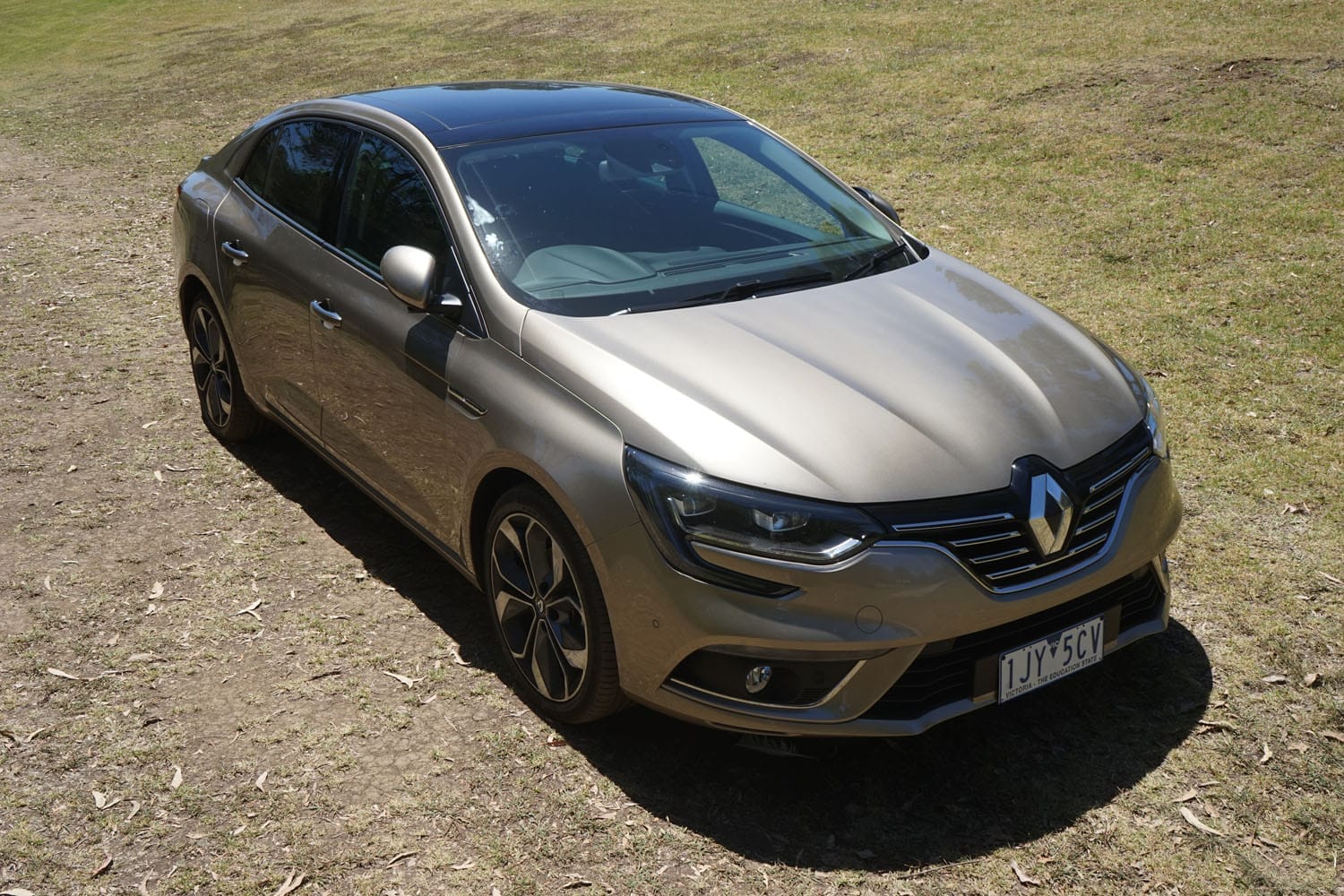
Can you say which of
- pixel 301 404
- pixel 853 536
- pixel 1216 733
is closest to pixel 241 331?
pixel 301 404

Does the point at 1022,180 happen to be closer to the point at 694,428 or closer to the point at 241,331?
the point at 241,331

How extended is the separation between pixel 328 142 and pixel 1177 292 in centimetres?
534

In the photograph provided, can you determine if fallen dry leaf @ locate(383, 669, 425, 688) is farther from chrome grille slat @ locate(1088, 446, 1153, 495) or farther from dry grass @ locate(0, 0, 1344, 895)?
chrome grille slat @ locate(1088, 446, 1153, 495)

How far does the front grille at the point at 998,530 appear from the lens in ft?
11.7

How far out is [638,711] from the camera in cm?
439

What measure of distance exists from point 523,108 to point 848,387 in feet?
6.94

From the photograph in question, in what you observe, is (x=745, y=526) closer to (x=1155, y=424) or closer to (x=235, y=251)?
(x=1155, y=424)

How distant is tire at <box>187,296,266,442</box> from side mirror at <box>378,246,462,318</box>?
2023 mm

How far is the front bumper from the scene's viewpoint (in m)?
3.52

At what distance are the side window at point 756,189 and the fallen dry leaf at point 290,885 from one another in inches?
113

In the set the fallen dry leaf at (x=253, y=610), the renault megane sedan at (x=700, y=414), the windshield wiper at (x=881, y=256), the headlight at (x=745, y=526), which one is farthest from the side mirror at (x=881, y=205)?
the fallen dry leaf at (x=253, y=610)

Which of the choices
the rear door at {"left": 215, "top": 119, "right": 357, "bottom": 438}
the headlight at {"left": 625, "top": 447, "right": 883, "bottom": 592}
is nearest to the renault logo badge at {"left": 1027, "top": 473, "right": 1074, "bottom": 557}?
the headlight at {"left": 625, "top": 447, "right": 883, "bottom": 592}

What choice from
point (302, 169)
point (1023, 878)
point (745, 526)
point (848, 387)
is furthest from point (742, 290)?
point (302, 169)

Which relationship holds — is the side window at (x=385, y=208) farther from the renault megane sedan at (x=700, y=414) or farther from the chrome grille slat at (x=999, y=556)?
the chrome grille slat at (x=999, y=556)
